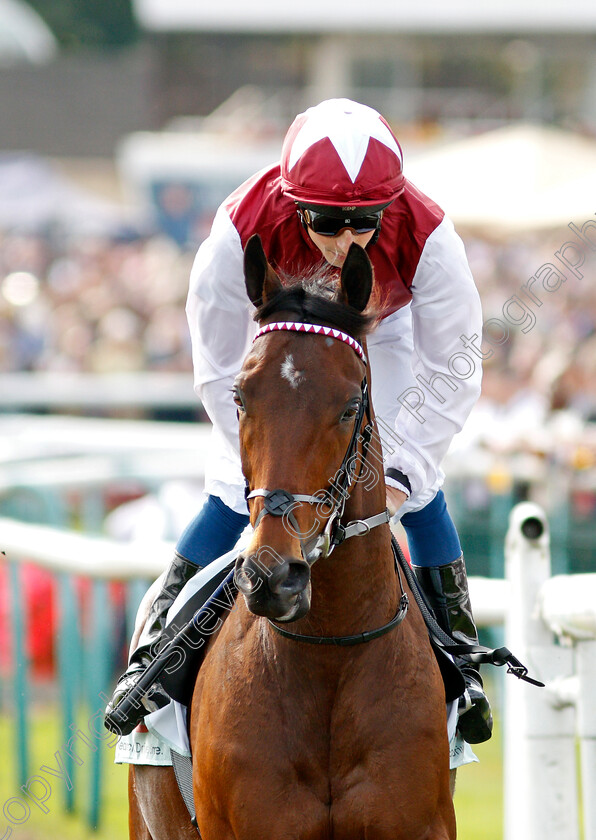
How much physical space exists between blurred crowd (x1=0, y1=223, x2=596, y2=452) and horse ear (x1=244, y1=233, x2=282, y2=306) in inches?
130

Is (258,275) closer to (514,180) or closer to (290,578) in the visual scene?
(290,578)

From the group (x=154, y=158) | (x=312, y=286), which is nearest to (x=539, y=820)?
(x=312, y=286)

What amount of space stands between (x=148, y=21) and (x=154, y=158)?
8979 mm

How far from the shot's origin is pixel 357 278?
2775 millimetres

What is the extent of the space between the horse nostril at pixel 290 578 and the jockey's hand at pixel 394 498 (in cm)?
60

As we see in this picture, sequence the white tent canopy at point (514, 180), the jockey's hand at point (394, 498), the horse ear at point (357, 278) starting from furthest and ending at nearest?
the white tent canopy at point (514, 180)
the jockey's hand at point (394, 498)
the horse ear at point (357, 278)

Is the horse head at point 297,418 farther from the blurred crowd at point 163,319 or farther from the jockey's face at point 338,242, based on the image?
the blurred crowd at point 163,319

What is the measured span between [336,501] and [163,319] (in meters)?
10.2

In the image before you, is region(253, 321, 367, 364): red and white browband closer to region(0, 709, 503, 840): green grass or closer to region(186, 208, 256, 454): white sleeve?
region(186, 208, 256, 454): white sleeve

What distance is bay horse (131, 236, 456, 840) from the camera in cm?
261

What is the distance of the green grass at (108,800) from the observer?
509 centimetres

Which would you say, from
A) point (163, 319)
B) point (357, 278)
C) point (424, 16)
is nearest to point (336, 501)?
point (357, 278)

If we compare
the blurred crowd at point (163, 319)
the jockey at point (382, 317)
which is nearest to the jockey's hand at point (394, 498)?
the jockey at point (382, 317)

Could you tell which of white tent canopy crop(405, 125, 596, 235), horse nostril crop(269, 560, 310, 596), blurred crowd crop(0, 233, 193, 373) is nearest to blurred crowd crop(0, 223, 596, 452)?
blurred crowd crop(0, 233, 193, 373)
